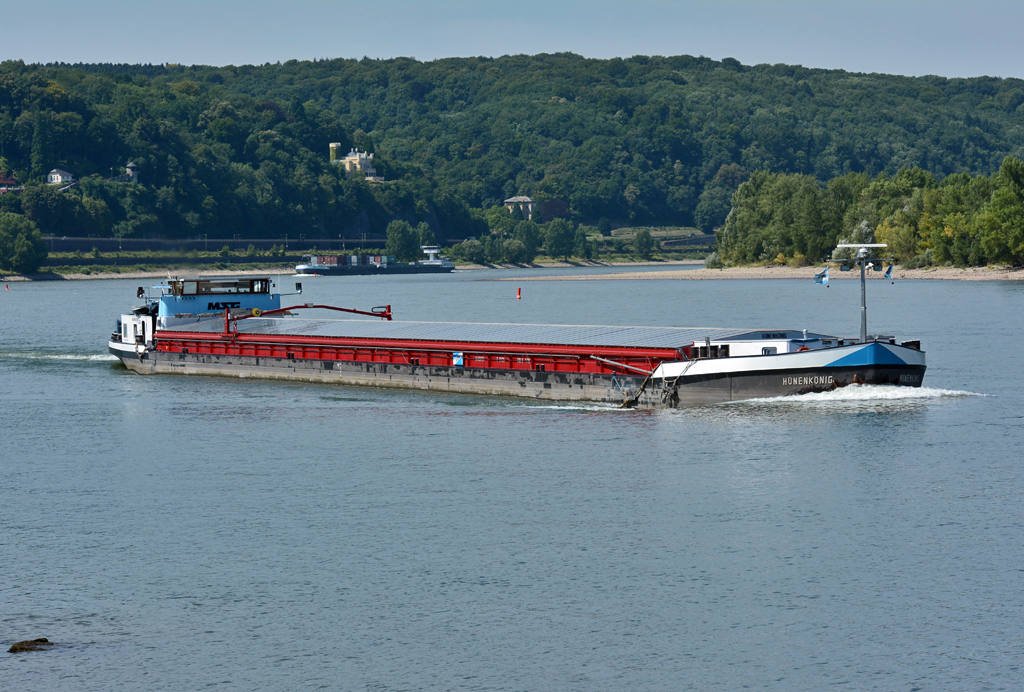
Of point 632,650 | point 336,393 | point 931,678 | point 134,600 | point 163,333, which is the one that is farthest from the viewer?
point 163,333

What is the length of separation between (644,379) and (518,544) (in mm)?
23484

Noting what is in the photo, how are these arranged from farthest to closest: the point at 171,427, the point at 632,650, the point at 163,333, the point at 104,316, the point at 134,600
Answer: the point at 104,316 < the point at 163,333 < the point at 171,427 < the point at 134,600 < the point at 632,650

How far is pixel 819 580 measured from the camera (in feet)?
87.5

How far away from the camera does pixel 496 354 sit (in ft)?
190

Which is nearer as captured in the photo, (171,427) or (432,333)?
(171,427)

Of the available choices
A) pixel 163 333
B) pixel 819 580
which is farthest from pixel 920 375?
pixel 163 333

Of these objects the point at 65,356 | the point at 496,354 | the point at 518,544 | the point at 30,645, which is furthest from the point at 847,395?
the point at 65,356

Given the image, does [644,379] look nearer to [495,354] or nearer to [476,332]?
[495,354]

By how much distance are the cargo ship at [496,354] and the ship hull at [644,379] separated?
0.16ft

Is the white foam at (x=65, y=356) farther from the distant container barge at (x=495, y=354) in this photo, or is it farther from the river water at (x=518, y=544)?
the river water at (x=518, y=544)

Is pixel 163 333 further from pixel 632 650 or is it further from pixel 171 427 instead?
pixel 632 650

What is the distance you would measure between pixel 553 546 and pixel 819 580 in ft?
22.6

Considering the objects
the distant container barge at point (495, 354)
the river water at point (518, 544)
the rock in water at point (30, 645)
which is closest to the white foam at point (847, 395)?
the river water at point (518, 544)

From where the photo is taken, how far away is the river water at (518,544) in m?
22.2
